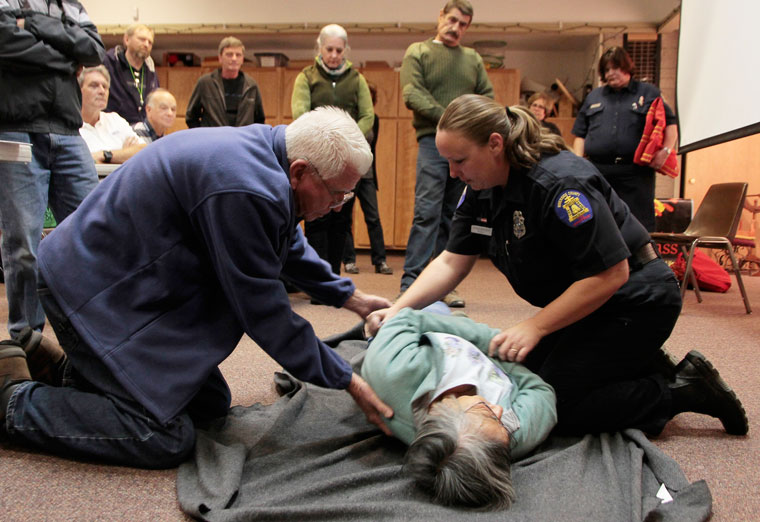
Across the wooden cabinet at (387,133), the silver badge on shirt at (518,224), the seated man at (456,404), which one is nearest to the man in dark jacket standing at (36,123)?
the seated man at (456,404)

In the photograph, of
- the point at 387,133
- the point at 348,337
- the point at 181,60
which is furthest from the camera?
the point at 181,60

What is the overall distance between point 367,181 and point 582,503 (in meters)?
3.40

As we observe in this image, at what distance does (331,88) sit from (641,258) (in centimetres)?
263

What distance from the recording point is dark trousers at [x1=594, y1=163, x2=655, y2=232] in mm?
3391

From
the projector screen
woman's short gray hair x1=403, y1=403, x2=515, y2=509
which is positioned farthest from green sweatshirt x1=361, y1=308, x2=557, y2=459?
the projector screen

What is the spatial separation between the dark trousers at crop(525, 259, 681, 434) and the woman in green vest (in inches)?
79.3

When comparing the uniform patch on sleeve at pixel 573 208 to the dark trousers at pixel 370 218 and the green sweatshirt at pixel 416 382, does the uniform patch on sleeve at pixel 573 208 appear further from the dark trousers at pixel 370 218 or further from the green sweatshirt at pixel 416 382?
the dark trousers at pixel 370 218

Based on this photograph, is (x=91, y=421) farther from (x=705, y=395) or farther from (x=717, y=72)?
(x=717, y=72)

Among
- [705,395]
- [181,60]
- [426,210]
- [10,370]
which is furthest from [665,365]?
[181,60]

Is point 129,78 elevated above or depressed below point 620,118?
above

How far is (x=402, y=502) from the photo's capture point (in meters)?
1.14

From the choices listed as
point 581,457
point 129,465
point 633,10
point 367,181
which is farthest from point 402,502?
point 633,10

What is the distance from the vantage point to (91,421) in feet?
4.22

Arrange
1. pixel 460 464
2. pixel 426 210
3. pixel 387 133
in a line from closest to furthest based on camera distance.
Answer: pixel 460 464 < pixel 426 210 < pixel 387 133
